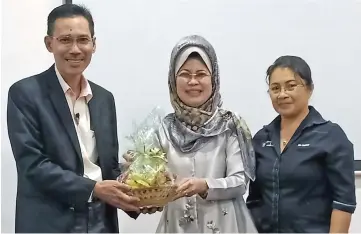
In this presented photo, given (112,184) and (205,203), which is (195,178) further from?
(112,184)

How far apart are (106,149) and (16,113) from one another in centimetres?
30

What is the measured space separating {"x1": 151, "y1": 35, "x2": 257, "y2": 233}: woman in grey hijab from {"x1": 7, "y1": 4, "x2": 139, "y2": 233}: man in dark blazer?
197mm

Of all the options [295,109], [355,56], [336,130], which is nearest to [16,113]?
[295,109]

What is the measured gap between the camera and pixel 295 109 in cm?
156

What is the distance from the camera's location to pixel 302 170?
151 cm

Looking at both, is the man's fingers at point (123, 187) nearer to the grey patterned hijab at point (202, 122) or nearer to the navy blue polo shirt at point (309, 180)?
the grey patterned hijab at point (202, 122)

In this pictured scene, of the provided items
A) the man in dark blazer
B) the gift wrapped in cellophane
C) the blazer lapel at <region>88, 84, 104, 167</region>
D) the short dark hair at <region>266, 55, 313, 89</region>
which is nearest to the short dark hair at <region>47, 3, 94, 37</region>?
the man in dark blazer

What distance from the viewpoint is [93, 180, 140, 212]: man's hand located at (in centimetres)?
139

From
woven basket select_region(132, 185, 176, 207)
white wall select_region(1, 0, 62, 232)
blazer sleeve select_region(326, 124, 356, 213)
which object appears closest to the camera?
woven basket select_region(132, 185, 176, 207)

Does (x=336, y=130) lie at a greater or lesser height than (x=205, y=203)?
greater

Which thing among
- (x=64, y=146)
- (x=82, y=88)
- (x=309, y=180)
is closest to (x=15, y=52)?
(x=82, y=88)

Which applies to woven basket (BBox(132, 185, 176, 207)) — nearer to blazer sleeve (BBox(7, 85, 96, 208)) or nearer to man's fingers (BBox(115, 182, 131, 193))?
man's fingers (BBox(115, 182, 131, 193))

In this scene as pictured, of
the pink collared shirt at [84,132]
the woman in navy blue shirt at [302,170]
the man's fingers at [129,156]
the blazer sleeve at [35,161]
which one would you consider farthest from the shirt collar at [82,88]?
the woman in navy blue shirt at [302,170]

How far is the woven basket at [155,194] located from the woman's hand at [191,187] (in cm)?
4
